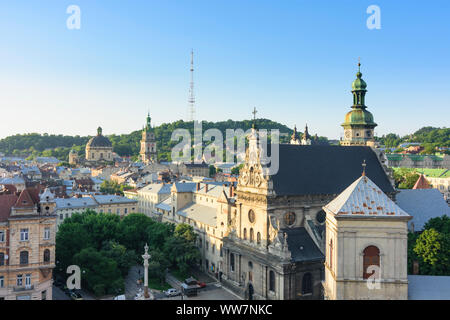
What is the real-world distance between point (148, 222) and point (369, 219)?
46.5m

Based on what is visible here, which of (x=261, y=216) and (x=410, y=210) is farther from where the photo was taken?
(x=410, y=210)

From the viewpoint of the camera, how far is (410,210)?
57.5 metres

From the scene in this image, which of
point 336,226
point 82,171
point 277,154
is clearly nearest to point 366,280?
point 336,226

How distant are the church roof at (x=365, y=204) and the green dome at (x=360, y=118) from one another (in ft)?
135

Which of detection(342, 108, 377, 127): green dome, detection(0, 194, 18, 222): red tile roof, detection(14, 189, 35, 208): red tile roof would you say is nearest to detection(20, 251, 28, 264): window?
detection(0, 194, 18, 222): red tile roof

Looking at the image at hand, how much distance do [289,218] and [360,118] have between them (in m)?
29.5

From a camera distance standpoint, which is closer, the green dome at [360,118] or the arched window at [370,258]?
the arched window at [370,258]

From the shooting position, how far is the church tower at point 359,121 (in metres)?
69.2

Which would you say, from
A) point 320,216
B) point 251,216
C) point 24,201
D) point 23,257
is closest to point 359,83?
point 320,216

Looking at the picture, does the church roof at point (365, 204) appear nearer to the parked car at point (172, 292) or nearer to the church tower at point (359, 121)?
the parked car at point (172, 292)

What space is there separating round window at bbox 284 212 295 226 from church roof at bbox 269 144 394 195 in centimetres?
259

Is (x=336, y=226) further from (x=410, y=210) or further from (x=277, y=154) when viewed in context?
(x=410, y=210)

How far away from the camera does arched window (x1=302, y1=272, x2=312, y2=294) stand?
149ft

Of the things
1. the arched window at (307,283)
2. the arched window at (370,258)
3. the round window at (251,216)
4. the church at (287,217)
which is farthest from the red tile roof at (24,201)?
the arched window at (370,258)
